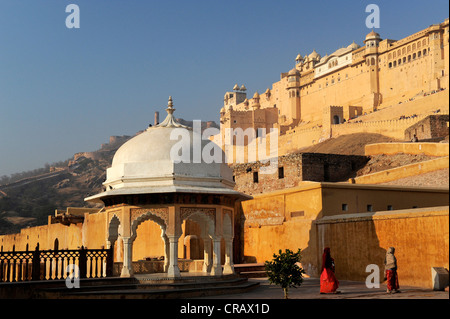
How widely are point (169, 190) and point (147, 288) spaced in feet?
6.97

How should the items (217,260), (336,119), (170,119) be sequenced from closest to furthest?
(217,260), (170,119), (336,119)

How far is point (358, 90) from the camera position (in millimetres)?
64125

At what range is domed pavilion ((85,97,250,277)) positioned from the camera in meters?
12.5

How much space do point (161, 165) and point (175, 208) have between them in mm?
1052

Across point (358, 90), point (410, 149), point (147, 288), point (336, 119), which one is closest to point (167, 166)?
point (147, 288)

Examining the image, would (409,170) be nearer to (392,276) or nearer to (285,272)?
(392,276)

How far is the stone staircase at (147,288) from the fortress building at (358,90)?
34413 millimetres

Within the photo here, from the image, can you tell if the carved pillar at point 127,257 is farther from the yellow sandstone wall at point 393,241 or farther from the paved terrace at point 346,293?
the yellow sandstone wall at point 393,241

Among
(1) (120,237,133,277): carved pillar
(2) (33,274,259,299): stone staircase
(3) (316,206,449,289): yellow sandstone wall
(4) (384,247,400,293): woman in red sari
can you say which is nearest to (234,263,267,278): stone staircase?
(3) (316,206,449,289): yellow sandstone wall

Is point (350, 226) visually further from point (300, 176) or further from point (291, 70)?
point (291, 70)

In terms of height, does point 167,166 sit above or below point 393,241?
above

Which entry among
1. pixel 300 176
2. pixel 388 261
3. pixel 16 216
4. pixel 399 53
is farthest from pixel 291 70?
pixel 388 261

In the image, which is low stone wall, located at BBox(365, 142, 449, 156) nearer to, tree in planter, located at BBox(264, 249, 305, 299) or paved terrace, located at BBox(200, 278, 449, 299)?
paved terrace, located at BBox(200, 278, 449, 299)
